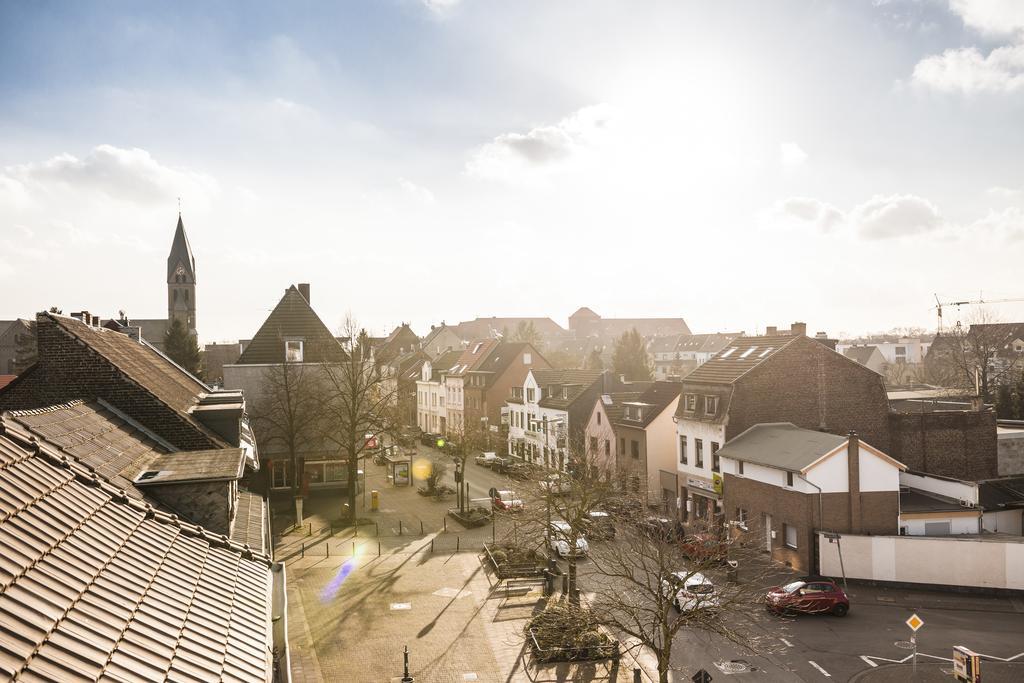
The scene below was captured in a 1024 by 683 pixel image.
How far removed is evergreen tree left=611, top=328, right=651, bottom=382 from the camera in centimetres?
8212

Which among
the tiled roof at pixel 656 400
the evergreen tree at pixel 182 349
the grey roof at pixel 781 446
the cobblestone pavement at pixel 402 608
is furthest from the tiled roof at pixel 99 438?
the evergreen tree at pixel 182 349

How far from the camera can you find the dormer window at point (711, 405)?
36.3m

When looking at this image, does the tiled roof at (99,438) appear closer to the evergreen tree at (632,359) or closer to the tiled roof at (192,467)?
the tiled roof at (192,467)

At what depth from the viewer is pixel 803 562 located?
94.2ft

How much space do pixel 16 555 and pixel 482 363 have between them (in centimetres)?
6242

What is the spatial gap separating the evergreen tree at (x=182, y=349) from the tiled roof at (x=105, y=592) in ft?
222

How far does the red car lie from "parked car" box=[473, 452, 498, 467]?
107 feet

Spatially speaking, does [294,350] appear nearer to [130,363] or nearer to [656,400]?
[130,363]

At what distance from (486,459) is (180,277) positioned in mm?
74978

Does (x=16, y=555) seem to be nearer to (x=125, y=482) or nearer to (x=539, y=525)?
(x=125, y=482)

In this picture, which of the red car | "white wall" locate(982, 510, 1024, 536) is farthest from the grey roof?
"white wall" locate(982, 510, 1024, 536)

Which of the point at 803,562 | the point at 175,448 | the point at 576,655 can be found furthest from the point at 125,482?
the point at 803,562

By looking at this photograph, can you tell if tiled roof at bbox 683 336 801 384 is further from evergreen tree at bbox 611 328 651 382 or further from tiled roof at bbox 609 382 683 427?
evergreen tree at bbox 611 328 651 382

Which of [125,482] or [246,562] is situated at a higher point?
[125,482]
